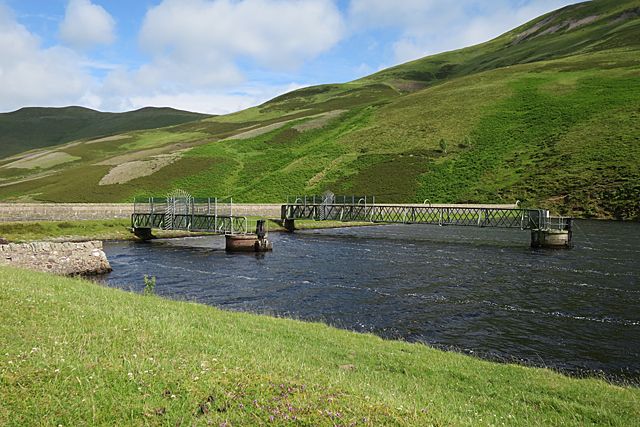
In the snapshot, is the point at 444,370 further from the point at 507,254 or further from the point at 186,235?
the point at 186,235

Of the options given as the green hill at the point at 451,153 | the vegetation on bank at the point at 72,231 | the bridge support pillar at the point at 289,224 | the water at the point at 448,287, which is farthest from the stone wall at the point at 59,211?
the green hill at the point at 451,153

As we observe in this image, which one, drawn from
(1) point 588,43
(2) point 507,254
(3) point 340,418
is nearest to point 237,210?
(2) point 507,254

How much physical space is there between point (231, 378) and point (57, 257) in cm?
3122

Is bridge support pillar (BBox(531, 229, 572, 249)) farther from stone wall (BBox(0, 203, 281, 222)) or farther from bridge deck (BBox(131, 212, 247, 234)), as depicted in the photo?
stone wall (BBox(0, 203, 281, 222))

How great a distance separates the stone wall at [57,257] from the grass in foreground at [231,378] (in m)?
17.8

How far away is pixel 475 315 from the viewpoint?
81.5 ft

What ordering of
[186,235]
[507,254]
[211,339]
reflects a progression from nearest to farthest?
[211,339]
[507,254]
[186,235]

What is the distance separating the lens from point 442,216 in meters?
58.2

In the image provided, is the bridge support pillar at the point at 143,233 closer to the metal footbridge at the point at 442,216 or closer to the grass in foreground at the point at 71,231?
the grass in foreground at the point at 71,231

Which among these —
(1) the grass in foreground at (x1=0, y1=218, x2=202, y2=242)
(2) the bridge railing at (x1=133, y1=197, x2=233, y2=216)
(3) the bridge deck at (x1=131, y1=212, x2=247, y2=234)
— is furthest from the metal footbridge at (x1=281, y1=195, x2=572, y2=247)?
(1) the grass in foreground at (x1=0, y1=218, x2=202, y2=242)

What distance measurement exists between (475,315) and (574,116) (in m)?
91.8

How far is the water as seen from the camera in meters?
20.7

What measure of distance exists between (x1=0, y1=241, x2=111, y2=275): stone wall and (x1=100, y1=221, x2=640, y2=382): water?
185 cm

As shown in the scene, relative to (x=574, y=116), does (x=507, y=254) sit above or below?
below
